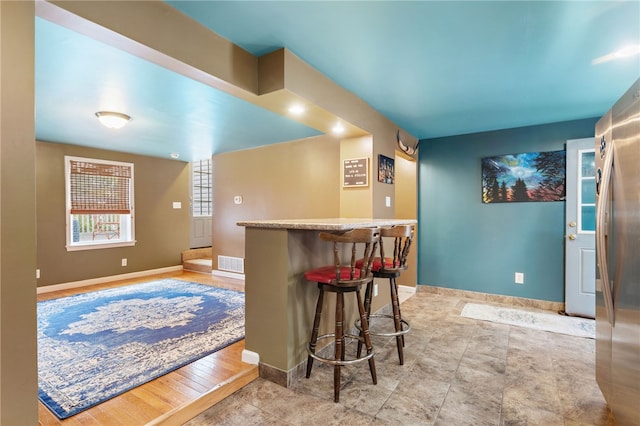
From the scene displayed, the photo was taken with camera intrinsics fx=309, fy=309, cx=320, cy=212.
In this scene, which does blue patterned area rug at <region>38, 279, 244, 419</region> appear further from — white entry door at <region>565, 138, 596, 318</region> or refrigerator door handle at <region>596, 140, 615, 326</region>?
white entry door at <region>565, 138, 596, 318</region>

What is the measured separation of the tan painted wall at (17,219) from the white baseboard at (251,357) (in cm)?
125

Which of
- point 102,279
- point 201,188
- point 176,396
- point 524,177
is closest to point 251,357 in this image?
point 176,396

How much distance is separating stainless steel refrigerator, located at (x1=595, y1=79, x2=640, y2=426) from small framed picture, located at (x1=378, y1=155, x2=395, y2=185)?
6.30 ft

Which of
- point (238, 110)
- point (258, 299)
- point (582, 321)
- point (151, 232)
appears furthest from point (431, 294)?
point (151, 232)

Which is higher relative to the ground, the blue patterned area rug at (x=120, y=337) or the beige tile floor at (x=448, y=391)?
the blue patterned area rug at (x=120, y=337)

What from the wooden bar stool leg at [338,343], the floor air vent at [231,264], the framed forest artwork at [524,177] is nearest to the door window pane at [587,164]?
the framed forest artwork at [524,177]

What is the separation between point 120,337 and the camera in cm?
281

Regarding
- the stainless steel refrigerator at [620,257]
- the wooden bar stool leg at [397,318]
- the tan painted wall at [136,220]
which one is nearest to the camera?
the stainless steel refrigerator at [620,257]

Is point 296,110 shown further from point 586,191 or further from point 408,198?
point 586,191

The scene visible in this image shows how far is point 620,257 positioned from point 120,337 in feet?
11.9

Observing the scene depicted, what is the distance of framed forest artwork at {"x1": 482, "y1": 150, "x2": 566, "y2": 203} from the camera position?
370 cm

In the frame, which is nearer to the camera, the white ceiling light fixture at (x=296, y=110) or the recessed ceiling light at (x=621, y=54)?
the recessed ceiling light at (x=621, y=54)

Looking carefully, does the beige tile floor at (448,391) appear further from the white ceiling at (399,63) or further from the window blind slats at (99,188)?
the window blind slats at (99,188)

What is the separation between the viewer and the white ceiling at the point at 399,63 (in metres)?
1.76
